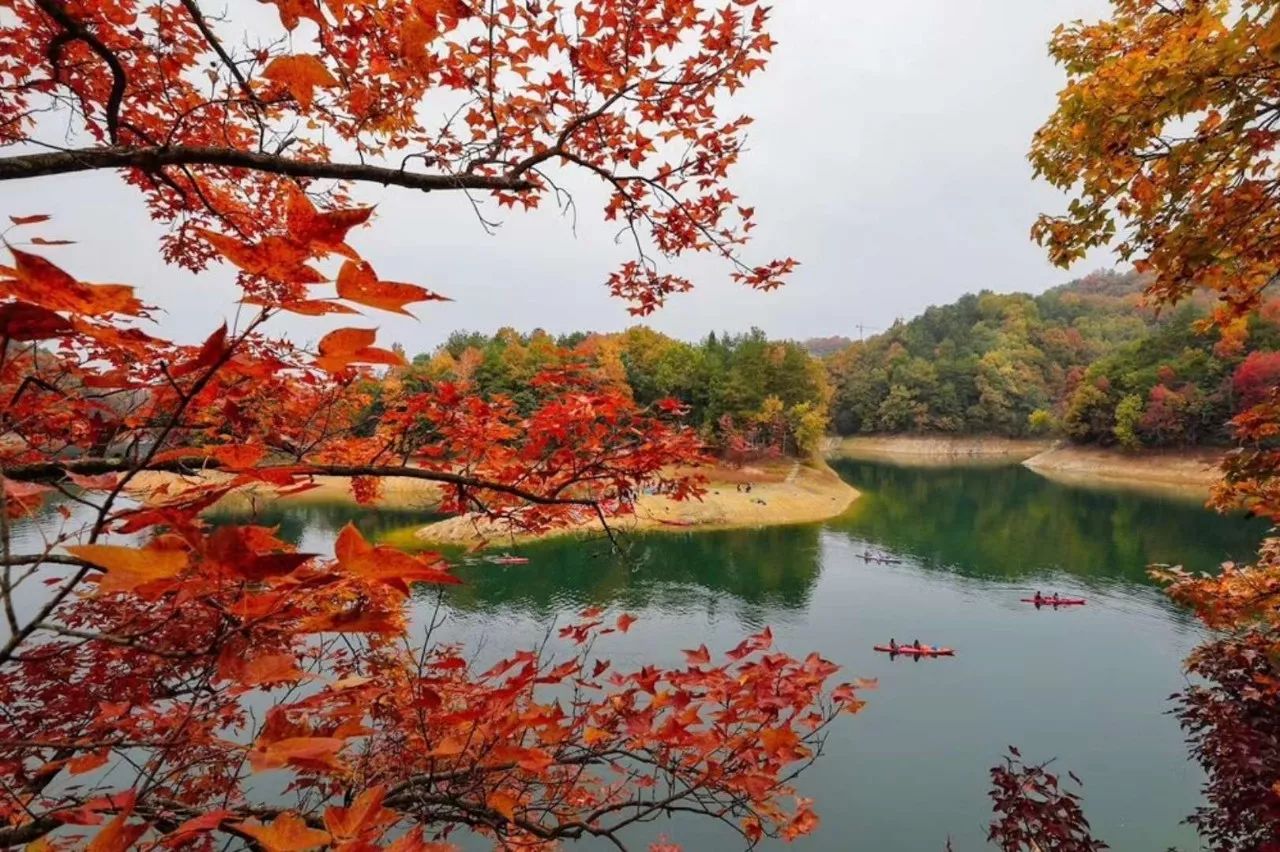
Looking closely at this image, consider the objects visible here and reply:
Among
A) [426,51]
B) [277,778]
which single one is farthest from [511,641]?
[426,51]

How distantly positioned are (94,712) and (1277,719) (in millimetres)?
6704

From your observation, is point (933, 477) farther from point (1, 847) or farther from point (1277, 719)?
point (1, 847)

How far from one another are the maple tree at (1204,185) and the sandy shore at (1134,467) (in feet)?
118

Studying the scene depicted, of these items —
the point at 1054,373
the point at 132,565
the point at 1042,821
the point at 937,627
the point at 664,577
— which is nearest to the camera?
the point at 132,565

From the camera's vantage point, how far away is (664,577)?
20969mm

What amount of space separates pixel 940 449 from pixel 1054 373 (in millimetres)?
18945

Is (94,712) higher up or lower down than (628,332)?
lower down

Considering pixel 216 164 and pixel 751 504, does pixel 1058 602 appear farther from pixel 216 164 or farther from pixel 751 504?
pixel 216 164

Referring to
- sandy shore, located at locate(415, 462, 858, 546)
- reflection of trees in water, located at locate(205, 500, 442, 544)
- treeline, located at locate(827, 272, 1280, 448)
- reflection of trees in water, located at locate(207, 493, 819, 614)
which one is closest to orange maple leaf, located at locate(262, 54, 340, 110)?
treeline, located at locate(827, 272, 1280, 448)

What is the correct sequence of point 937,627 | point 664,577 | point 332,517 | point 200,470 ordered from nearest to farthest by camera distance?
1. point 200,470
2. point 937,627
3. point 664,577
4. point 332,517

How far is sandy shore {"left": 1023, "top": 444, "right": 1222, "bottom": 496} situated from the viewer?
3588 centimetres

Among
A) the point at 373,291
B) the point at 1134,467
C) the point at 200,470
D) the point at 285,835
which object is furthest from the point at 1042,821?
the point at 1134,467

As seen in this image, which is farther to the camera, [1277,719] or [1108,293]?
[1108,293]

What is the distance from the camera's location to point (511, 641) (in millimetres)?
15234
